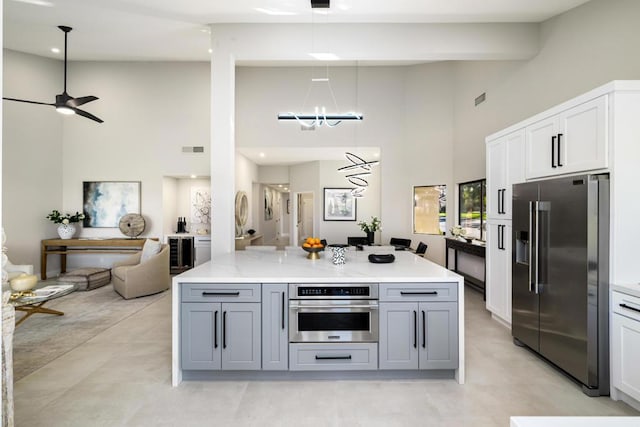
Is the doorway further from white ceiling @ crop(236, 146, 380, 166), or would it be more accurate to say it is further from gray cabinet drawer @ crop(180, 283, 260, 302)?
gray cabinet drawer @ crop(180, 283, 260, 302)

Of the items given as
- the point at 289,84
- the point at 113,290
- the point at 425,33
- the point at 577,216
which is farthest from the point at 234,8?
the point at 113,290

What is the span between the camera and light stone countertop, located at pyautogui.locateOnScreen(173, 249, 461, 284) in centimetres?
266

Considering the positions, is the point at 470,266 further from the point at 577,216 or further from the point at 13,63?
the point at 13,63

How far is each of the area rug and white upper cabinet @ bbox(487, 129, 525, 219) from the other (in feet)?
16.1

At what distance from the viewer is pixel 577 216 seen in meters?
2.59

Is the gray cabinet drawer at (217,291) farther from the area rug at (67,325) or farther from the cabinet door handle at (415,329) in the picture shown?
the area rug at (67,325)

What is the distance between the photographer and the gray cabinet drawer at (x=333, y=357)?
270cm

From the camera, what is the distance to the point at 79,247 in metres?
6.71

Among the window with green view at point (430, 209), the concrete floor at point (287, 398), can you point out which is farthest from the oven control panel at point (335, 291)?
the window with green view at point (430, 209)

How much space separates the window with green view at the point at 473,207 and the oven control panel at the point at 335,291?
3630mm

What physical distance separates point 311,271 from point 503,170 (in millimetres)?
2557

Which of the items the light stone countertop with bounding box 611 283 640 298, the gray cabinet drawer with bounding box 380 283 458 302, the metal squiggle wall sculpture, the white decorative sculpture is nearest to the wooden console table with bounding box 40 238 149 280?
the metal squiggle wall sculpture

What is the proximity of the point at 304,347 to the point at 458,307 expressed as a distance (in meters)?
1.28

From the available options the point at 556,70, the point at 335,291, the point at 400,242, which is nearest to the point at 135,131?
the point at 400,242
